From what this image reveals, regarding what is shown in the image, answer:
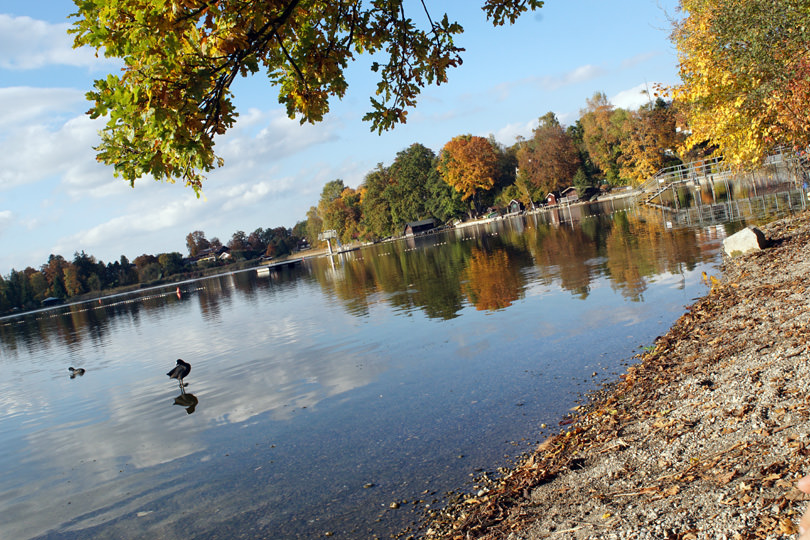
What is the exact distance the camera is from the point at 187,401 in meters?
16.3

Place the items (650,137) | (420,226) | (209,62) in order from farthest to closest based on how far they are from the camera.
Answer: (420,226) < (650,137) < (209,62)

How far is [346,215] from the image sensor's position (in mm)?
170750

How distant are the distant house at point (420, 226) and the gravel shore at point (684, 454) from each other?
12706 cm

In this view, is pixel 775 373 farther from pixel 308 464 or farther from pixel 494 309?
pixel 494 309

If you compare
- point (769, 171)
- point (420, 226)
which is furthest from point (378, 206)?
point (769, 171)

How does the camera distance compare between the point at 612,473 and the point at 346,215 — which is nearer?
the point at 612,473

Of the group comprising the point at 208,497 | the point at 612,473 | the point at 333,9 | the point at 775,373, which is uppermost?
the point at 333,9

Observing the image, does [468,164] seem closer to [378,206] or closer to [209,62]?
[378,206]

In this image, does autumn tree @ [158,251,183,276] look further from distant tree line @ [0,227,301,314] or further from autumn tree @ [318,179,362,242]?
autumn tree @ [318,179,362,242]

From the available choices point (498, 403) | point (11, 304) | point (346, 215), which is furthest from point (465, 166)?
point (11, 304)

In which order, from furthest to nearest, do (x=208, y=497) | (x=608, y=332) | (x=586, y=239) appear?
(x=586, y=239) → (x=608, y=332) → (x=208, y=497)

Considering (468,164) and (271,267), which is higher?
(468,164)

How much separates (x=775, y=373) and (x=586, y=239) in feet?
114

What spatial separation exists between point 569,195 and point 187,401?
374 ft
